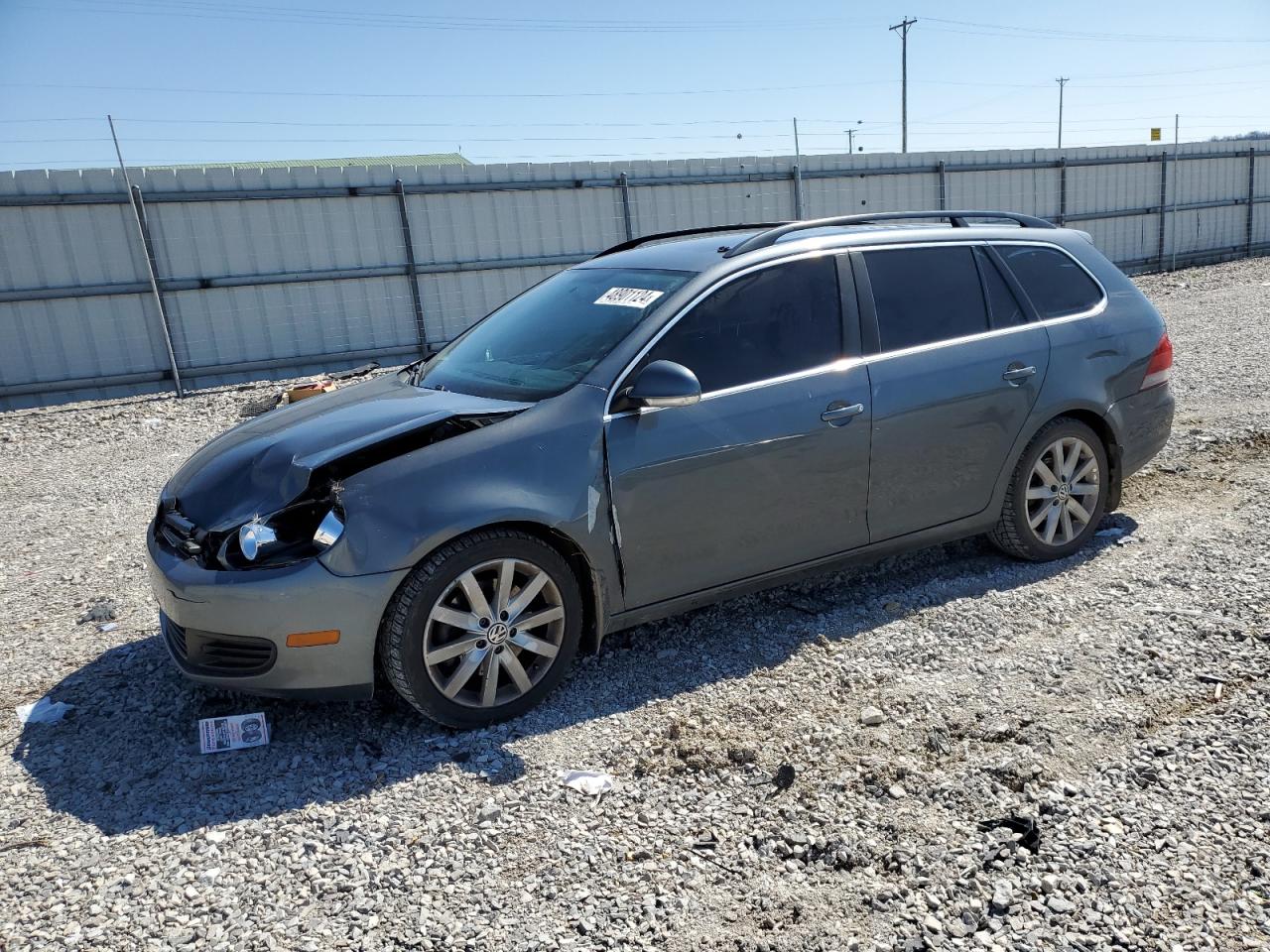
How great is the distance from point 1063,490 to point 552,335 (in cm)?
272

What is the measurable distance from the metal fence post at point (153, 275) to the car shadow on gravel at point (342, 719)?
26.7 ft

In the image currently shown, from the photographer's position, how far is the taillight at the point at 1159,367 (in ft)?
16.7

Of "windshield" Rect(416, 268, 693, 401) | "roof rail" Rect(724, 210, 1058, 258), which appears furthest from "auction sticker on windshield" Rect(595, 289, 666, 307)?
"roof rail" Rect(724, 210, 1058, 258)

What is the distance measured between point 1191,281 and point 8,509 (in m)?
19.6

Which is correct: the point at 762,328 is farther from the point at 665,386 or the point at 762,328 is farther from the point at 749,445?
the point at 665,386

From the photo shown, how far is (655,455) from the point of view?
3742 mm

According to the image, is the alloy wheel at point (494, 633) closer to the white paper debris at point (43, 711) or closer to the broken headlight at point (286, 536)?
the broken headlight at point (286, 536)

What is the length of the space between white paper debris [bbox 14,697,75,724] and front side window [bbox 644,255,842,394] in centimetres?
278

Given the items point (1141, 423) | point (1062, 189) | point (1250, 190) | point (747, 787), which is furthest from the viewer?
point (1250, 190)

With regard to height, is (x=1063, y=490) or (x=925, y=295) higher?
(x=925, y=295)

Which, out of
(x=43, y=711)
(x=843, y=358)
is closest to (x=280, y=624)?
(x=43, y=711)

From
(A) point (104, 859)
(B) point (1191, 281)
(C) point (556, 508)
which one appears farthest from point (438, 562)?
(B) point (1191, 281)

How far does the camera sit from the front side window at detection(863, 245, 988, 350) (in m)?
4.40

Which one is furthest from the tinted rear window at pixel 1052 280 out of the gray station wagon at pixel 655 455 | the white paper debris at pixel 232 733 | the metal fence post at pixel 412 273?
the metal fence post at pixel 412 273
